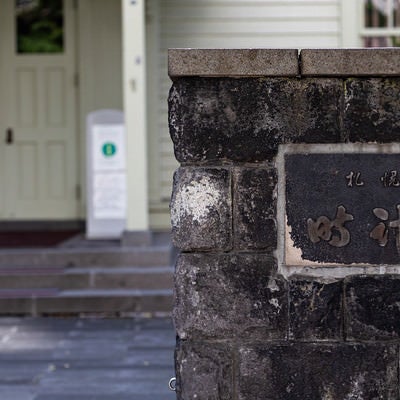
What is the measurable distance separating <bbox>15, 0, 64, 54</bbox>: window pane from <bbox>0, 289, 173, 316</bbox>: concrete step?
153 inches

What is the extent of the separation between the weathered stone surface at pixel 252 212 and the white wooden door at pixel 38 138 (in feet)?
26.6

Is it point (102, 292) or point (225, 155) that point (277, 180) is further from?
point (102, 292)

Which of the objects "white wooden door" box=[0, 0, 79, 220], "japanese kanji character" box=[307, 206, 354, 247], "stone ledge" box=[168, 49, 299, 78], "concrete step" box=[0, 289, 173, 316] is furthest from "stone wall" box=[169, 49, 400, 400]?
"white wooden door" box=[0, 0, 79, 220]

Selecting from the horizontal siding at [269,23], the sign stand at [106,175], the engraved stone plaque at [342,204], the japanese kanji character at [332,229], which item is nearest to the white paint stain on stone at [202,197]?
the engraved stone plaque at [342,204]

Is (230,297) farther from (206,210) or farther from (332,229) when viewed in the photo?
(332,229)

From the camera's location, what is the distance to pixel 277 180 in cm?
418

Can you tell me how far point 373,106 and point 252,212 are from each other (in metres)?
0.68

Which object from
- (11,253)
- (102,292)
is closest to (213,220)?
(102,292)

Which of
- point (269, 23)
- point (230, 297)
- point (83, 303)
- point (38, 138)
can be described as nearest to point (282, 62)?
point (230, 297)

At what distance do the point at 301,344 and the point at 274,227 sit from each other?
1.67 ft

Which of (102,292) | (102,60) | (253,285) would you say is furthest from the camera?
(102,60)

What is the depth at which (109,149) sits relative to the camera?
10.8m

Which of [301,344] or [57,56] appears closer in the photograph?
[301,344]

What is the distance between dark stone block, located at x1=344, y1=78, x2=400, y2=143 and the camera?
13.6 feet
